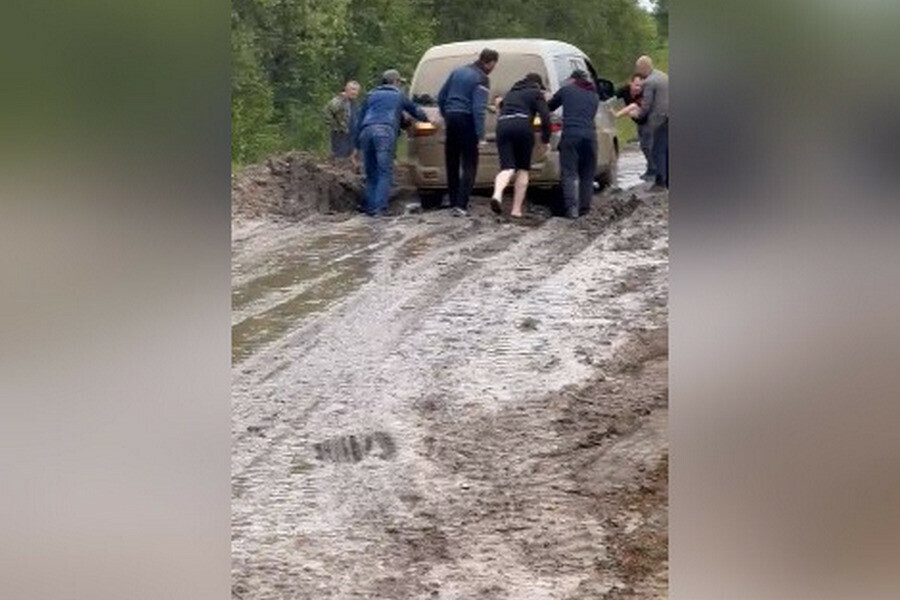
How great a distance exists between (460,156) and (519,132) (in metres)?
0.21

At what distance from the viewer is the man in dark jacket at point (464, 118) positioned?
16.1 ft

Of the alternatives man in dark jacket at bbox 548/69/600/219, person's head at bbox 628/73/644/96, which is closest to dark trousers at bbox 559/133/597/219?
man in dark jacket at bbox 548/69/600/219

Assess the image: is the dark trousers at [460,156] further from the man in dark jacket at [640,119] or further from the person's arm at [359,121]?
the man in dark jacket at [640,119]

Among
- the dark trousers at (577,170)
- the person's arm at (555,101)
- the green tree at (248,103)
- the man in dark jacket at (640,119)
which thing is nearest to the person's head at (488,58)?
the person's arm at (555,101)

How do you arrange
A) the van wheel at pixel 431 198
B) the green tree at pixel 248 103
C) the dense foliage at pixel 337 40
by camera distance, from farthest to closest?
the van wheel at pixel 431 198
the green tree at pixel 248 103
the dense foliage at pixel 337 40

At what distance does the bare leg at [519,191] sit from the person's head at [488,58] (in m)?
0.37

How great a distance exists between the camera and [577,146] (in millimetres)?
4941

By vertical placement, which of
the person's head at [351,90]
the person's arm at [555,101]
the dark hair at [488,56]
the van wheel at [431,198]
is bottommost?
the van wheel at [431,198]

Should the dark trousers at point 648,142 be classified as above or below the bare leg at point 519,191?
above

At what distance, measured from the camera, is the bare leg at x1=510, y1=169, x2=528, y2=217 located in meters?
4.97

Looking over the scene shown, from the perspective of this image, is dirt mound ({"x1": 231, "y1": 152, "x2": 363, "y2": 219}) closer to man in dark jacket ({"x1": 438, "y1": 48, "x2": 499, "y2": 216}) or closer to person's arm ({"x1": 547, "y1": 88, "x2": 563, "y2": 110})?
man in dark jacket ({"x1": 438, "y1": 48, "x2": 499, "y2": 216})

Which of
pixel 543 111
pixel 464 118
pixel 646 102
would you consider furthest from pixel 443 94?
Answer: pixel 646 102
